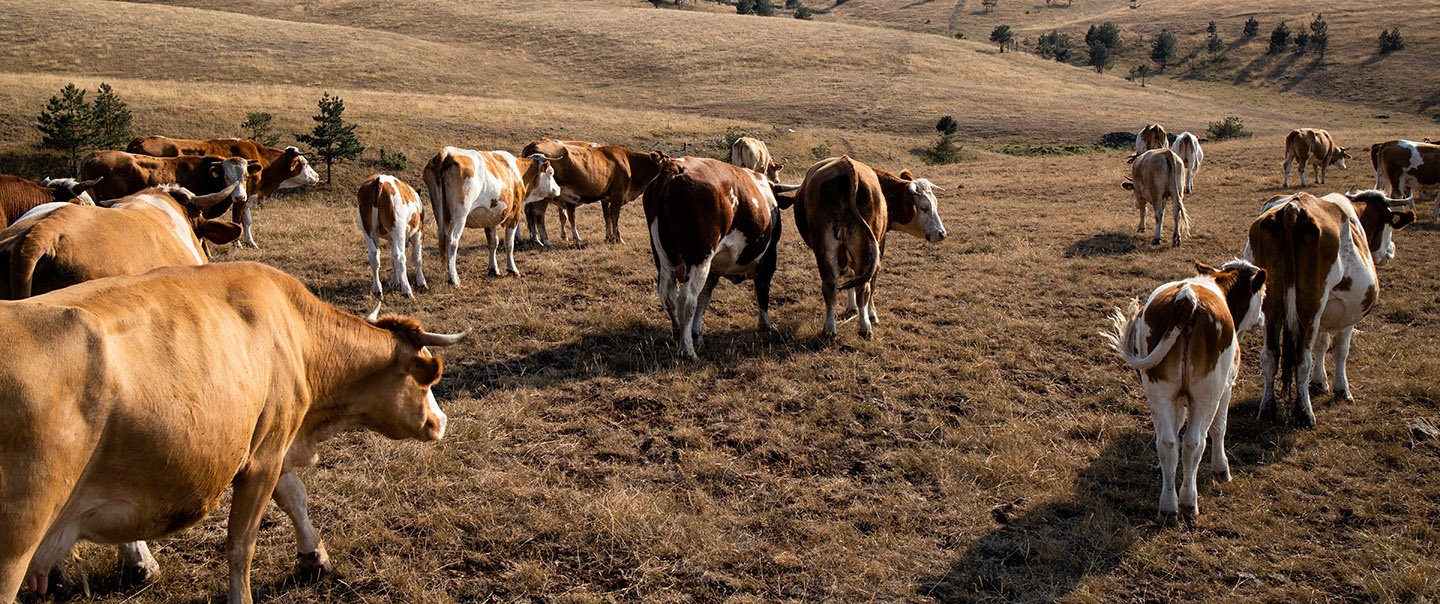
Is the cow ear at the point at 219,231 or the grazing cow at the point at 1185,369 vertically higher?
the cow ear at the point at 219,231

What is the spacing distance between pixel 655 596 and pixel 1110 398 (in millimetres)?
5015

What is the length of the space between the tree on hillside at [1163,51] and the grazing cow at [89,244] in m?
78.2

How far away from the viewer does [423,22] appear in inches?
2468

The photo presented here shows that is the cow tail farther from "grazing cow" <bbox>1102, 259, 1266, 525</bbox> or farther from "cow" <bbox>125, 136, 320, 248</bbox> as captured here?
"cow" <bbox>125, 136, 320, 248</bbox>

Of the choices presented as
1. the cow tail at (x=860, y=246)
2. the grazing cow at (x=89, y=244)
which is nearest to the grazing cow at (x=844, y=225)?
the cow tail at (x=860, y=246)

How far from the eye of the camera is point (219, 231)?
7109mm

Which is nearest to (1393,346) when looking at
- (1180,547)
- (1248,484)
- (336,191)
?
(1248,484)

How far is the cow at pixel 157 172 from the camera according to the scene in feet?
46.3

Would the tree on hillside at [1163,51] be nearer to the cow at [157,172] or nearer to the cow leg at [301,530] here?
the cow at [157,172]

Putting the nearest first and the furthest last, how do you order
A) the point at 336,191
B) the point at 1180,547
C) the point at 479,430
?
the point at 1180,547 → the point at 479,430 → the point at 336,191

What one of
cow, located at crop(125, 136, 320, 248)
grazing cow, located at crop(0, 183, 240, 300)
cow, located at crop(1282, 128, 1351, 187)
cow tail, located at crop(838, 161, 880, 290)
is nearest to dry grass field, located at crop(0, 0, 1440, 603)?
cow tail, located at crop(838, 161, 880, 290)

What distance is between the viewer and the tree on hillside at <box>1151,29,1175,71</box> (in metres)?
71.6

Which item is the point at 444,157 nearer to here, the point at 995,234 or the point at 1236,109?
the point at 995,234

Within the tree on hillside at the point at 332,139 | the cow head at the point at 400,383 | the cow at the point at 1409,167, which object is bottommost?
the tree on hillside at the point at 332,139
